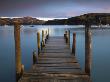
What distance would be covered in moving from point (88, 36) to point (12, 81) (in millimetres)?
10411

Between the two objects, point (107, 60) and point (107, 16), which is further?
point (107, 16)

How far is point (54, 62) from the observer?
1428 cm

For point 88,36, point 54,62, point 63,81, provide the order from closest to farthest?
point 63,81 → point 88,36 → point 54,62

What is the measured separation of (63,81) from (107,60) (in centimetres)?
2048

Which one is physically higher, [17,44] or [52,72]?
[17,44]

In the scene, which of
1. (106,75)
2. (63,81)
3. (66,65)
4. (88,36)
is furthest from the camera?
(106,75)

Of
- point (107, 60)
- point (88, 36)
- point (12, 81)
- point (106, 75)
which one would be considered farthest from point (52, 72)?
point (107, 60)

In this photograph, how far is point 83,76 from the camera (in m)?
10.4

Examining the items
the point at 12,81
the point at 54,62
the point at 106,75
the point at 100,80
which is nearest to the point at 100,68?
the point at 106,75

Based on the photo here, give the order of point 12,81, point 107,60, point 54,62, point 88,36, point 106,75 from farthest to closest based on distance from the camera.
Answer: point 107,60
point 106,75
point 12,81
point 54,62
point 88,36

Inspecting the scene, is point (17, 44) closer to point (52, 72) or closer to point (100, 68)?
point (52, 72)

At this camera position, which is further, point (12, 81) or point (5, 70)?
point (5, 70)

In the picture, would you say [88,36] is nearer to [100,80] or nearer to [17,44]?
[17,44]

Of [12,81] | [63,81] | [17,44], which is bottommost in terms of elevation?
[12,81]
